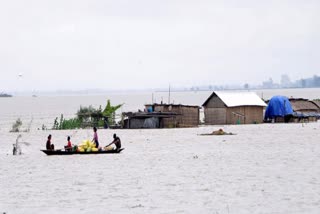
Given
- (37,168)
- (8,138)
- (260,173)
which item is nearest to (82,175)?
(37,168)

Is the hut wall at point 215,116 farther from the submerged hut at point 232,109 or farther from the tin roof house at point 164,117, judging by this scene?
the tin roof house at point 164,117

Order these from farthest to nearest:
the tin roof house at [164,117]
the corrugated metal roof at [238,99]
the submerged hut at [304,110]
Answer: the submerged hut at [304,110] < the corrugated metal roof at [238,99] < the tin roof house at [164,117]

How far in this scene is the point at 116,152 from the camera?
24.3 m

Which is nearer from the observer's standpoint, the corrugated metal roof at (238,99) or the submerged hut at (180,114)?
the submerged hut at (180,114)

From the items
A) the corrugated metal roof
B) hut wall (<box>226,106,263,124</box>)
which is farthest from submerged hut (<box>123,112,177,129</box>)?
hut wall (<box>226,106,263,124</box>)

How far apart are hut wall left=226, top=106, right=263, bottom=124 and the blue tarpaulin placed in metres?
1.04

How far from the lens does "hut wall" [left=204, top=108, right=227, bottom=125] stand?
41.8 metres

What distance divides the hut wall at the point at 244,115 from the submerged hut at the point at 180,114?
7.05 feet

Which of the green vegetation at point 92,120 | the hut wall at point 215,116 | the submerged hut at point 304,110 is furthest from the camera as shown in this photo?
the submerged hut at point 304,110

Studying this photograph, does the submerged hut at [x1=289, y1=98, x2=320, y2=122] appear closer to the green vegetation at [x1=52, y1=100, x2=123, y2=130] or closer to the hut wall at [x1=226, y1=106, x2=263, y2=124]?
the hut wall at [x1=226, y1=106, x2=263, y2=124]

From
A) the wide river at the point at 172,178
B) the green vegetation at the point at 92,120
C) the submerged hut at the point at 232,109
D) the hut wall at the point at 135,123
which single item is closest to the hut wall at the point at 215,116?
the submerged hut at the point at 232,109

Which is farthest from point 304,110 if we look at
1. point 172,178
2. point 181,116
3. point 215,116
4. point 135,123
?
point 172,178

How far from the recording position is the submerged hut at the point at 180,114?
40125mm

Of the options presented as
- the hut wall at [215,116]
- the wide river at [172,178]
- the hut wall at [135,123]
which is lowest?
the wide river at [172,178]
